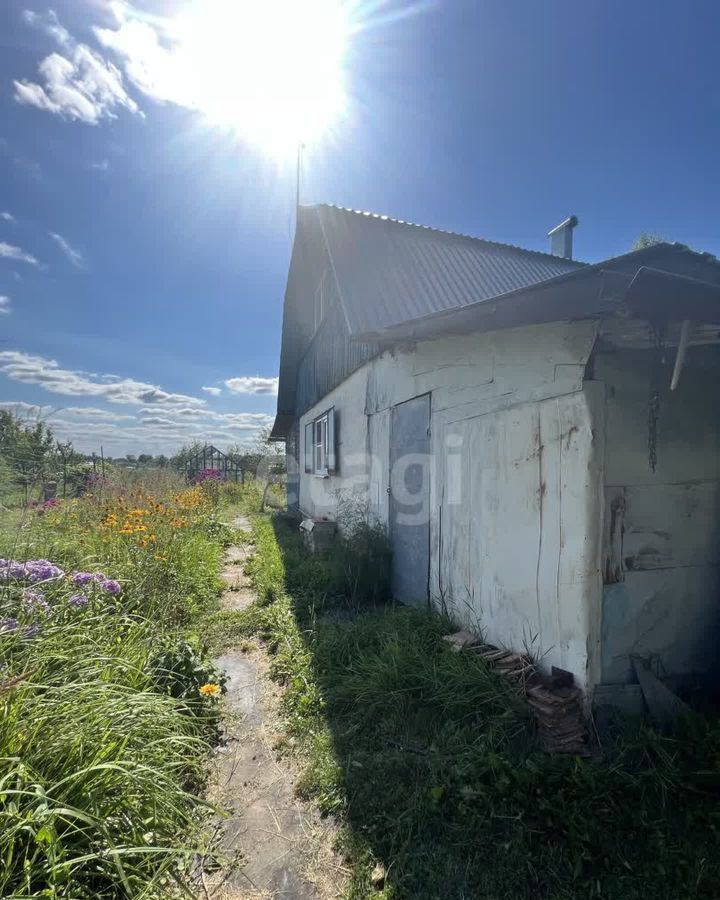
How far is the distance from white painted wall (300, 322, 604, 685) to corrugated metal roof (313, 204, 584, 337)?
1790mm

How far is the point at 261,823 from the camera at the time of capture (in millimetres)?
1964

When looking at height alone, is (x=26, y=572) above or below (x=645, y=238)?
below

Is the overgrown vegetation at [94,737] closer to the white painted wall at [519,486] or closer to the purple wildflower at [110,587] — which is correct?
the purple wildflower at [110,587]

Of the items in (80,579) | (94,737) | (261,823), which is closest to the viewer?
(94,737)

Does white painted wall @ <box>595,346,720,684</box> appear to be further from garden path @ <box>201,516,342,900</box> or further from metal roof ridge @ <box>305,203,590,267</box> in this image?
metal roof ridge @ <box>305,203,590,267</box>

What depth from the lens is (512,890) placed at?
1.61 meters

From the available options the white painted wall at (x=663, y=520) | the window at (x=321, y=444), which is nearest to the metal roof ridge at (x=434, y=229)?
the window at (x=321, y=444)

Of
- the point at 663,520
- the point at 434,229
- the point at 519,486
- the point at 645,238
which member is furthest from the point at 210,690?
the point at 645,238

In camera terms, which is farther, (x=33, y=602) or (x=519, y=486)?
(x=519, y=486)

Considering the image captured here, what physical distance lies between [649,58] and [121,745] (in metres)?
7.48

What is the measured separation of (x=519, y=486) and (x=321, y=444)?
18.8 ft

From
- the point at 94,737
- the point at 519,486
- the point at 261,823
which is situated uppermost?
the point at 519,486

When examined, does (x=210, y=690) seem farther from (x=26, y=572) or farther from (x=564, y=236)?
(x=564, y=236)

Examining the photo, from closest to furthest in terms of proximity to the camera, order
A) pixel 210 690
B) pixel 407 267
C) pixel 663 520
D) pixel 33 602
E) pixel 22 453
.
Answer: pixel 33 602
pixel 663 520
pixel 210 690
pixel 22 453
pixel 407 267
